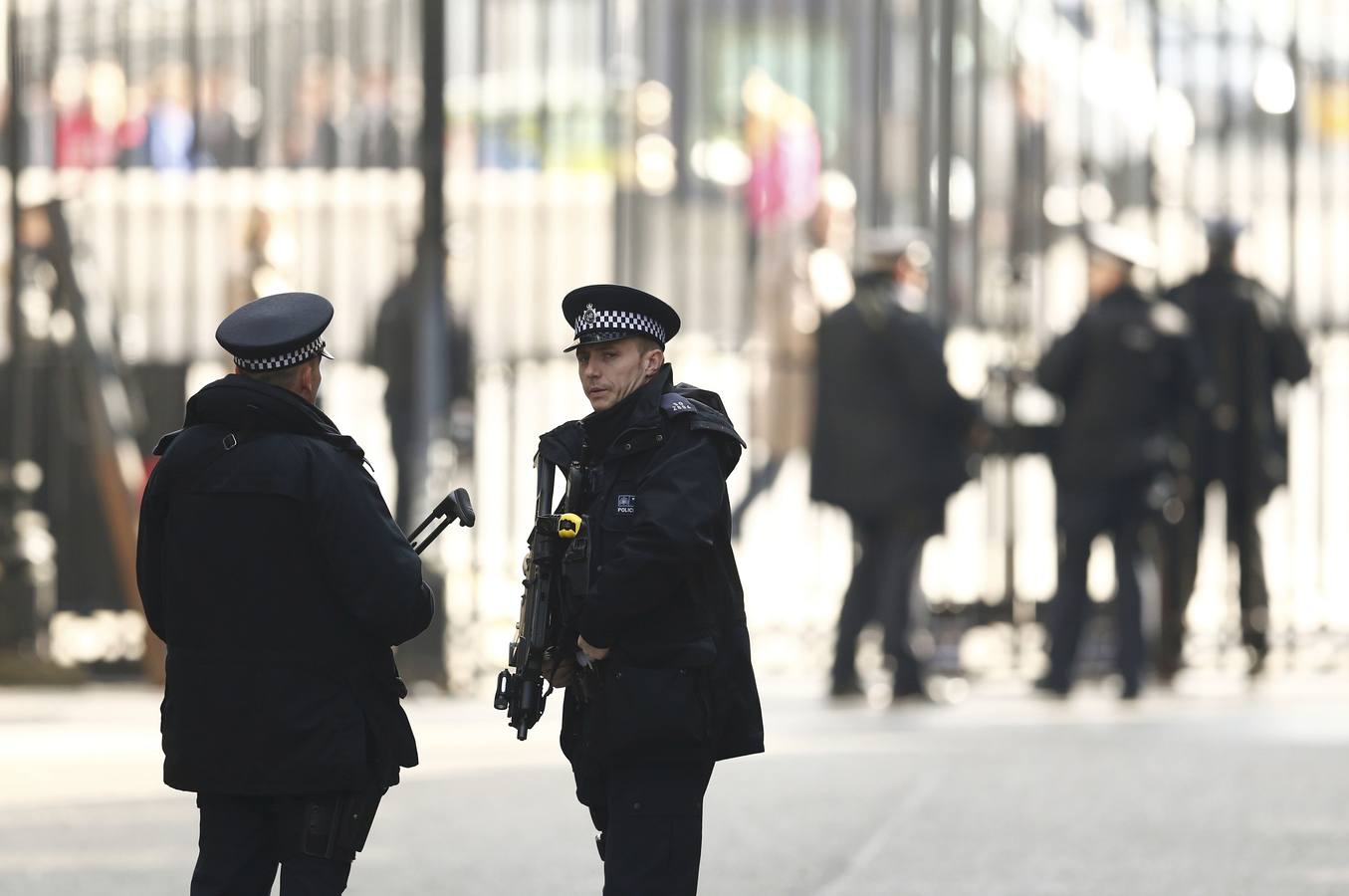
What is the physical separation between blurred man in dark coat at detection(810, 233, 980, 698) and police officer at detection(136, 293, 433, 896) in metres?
5.39

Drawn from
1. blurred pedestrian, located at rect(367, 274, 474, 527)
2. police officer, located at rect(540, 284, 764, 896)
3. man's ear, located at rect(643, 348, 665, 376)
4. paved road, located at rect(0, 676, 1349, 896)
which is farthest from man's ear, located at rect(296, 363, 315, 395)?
blurred pedestrian, located at rect(367, 274, 474, 527)

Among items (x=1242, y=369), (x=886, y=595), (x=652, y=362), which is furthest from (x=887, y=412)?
(x=652, y=362)

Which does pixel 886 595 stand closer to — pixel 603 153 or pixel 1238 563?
pixel 1238 563

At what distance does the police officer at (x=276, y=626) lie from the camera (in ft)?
13.9

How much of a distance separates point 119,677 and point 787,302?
10.8ft

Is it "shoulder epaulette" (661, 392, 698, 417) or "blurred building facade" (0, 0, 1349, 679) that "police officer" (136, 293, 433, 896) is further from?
"blurred building facade" (0, 0, 1349, 679)

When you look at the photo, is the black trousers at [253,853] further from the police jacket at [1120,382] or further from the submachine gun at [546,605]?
the police jacket at [1120,382]

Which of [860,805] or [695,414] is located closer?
[695,414]

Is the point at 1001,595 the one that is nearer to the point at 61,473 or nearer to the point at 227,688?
the point at 61,473

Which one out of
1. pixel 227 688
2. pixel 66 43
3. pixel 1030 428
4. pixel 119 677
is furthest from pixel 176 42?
pixel 227 688

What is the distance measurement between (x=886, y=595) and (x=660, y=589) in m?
5.28

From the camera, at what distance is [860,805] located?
737 cm

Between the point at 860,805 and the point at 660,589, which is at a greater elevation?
the point at 660,589

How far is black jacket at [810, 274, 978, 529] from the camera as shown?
31.3 feet
